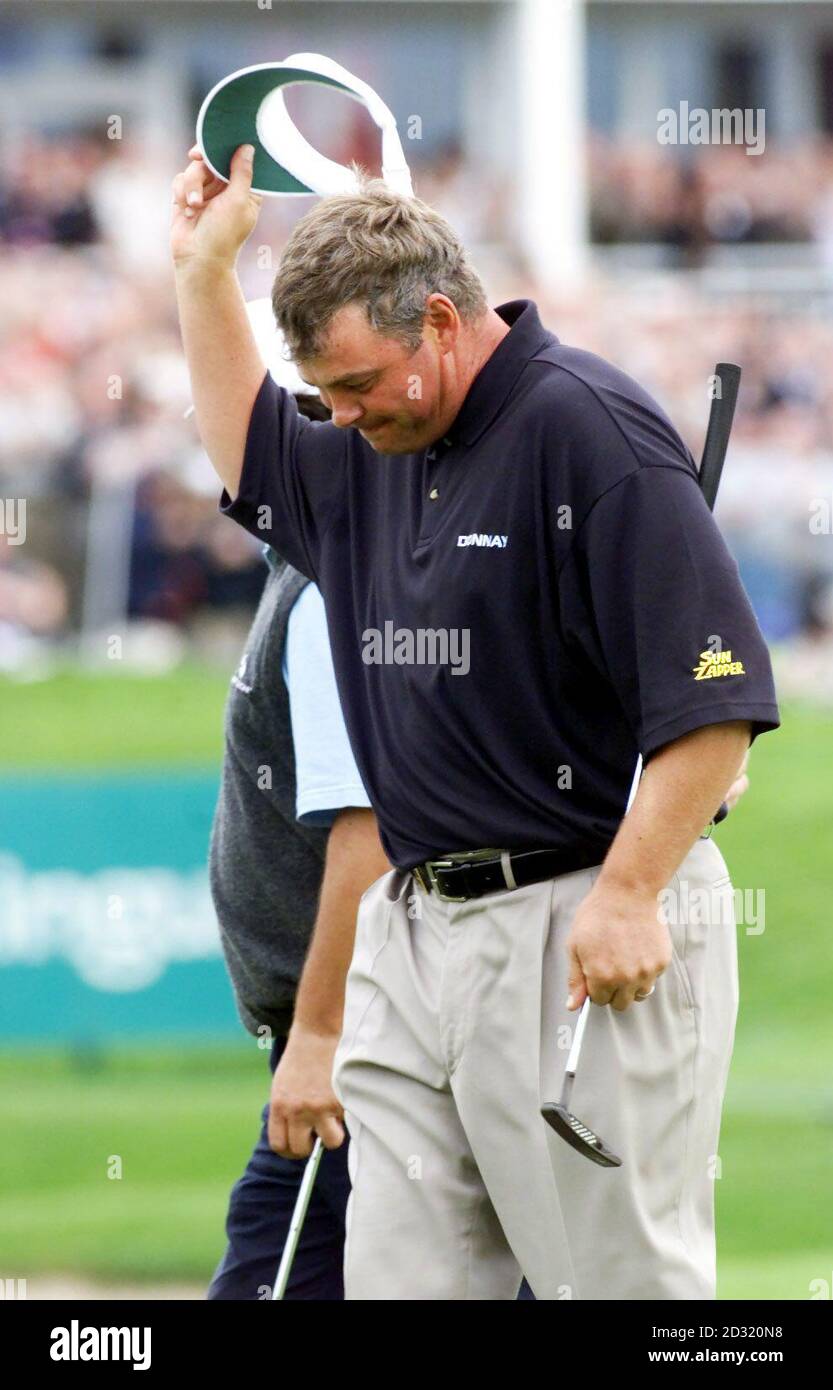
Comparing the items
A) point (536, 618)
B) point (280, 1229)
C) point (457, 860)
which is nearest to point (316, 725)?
point (457, 860)

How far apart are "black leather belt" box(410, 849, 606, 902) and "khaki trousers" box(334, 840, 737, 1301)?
0.7 inches

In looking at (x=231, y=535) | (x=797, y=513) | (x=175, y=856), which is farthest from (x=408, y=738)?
(x=797, y=513)

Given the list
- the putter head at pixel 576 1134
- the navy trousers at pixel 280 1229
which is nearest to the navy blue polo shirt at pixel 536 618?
the putter head at pixel 576 1134

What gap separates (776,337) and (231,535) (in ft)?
13.2

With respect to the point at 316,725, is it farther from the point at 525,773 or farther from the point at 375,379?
the point at 375,379

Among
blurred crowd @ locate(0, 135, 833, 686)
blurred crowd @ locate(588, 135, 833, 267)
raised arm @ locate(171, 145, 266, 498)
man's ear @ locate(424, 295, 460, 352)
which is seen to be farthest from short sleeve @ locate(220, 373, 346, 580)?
blurred crowd @ locate(588, 135, 833, 267)

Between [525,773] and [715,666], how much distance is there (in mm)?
355

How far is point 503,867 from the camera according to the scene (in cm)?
363

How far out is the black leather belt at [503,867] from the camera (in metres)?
3.63

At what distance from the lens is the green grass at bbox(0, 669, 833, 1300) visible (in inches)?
321

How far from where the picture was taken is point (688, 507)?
11.4ft

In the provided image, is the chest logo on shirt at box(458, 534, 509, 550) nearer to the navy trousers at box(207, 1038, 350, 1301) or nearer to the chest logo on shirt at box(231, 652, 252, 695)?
the chest logo on shirt at box(231, 652, 252, 695)

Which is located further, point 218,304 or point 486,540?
point 218,304
